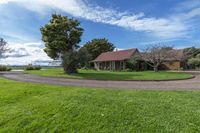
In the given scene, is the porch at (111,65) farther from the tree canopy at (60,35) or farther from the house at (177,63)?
the tree canopy at (60,35)

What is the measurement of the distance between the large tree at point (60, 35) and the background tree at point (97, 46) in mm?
26788

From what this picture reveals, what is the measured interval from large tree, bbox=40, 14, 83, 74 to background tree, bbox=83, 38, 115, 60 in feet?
87.9

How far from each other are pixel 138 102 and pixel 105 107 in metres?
1.34

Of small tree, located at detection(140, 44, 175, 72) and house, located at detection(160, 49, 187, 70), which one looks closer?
small tree, located at detection(140, 44, 175, 72)

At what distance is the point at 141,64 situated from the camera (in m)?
40.5

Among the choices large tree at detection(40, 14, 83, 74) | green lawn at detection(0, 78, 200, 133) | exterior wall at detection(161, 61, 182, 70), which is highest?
large tree at detection(40, 14, 83, 74)

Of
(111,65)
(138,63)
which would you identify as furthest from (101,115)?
(111,65)

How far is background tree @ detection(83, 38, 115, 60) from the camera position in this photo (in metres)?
58.5

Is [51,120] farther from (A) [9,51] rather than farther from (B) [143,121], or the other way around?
(A) [9,51]

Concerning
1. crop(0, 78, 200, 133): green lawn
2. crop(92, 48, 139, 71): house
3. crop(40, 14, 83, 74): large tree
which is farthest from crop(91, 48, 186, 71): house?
crop(0, 78, 200, 133): green lawn

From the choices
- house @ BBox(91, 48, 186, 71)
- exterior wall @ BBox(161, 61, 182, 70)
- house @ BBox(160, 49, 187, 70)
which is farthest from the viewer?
exterior wall @ BBox(161, 61, 182, 70)

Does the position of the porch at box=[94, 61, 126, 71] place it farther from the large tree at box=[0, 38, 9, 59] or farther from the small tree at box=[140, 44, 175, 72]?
the large tree at box=[0, 38, 9, 59]

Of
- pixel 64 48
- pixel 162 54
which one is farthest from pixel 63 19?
pixel 162 54

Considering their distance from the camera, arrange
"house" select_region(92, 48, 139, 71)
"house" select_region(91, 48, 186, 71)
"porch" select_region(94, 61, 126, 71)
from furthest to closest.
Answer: "porch" select_region(94, 61, 126, 71), "house" select_region(92, 48, 139, 71), "house" select_region(91, 48, 186, 71)
